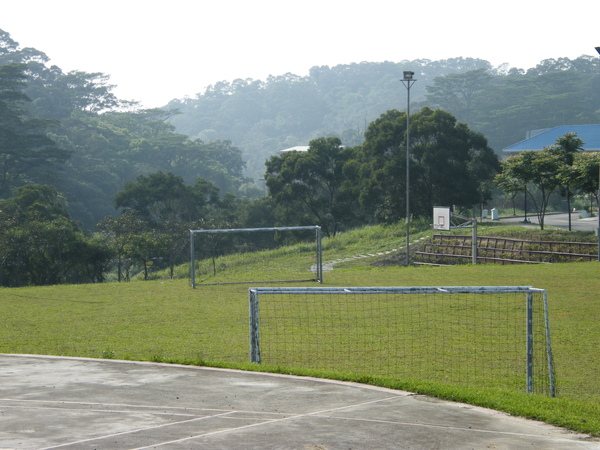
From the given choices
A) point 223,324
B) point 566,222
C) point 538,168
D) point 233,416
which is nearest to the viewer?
point 233,416

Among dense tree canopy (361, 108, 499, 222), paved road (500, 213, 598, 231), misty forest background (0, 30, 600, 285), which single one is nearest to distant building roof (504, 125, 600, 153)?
misty forest background (0, 30, 600, 285)

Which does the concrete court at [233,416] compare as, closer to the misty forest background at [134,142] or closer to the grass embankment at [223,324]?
the grass embankment at [223,324]

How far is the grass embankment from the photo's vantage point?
9008 mm

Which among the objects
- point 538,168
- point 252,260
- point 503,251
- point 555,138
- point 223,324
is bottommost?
point 223,324

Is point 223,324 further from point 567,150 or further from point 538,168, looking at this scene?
point 567,150

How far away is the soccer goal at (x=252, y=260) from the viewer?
86.8 ft

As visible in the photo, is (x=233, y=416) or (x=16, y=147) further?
(x=16, y=147)

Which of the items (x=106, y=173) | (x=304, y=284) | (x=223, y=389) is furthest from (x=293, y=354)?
(x=106, y=173)

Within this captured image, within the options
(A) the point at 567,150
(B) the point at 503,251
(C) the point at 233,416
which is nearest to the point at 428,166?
(A) the point at 567,150

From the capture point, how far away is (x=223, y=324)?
53.8ft

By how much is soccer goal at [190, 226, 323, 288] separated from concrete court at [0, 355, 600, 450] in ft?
48.5

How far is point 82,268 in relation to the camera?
36.9m

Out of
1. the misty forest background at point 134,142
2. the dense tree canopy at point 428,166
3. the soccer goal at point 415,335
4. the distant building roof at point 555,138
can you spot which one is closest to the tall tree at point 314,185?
the misty forest background at point 134,142

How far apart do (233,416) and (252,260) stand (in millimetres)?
26879
